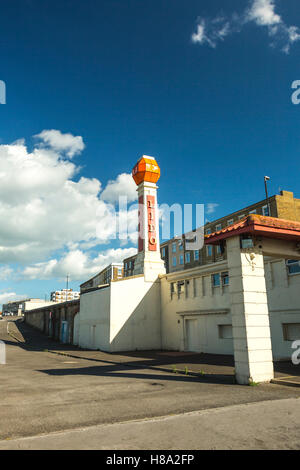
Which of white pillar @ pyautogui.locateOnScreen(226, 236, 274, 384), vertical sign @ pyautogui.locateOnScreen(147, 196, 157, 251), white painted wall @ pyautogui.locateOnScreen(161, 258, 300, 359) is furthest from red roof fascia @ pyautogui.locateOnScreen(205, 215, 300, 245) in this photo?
vertical sign @ pyautogui.locateOnScreen(147, 196, 157, 251)

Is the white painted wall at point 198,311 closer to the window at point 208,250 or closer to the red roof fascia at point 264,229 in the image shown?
the red roof fascia at point 264,229

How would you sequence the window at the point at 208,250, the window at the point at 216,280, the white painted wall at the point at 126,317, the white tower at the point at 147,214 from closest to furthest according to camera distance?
the window at the point at 216,280
the white painted wall at the point at 126,317
the white tower at the point at 147,214
the window at the point at 208,250

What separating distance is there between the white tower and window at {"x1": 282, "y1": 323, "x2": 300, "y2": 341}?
15.3 m

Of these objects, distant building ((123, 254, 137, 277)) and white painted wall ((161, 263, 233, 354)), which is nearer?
white painted wall ((161, 263, 233, 354))

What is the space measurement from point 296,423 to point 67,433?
4.10 metres

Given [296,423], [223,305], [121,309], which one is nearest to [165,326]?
[121,309]

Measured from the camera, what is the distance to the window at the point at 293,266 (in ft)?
58.3

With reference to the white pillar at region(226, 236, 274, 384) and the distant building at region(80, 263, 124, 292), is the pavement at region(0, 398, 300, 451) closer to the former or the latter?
the white pillar at region(226, 236, 274, 384)

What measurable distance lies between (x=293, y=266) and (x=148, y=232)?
60.8 ft

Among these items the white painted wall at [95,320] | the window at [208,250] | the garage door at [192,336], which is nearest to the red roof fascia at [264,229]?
the garage door at [192,336]

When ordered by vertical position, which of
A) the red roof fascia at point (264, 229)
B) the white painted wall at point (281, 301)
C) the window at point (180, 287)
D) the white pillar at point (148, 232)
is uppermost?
the white pillar at point (148, 232)

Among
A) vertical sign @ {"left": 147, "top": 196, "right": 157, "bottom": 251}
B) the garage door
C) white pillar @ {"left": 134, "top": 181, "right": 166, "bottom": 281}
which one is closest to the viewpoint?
the garage door

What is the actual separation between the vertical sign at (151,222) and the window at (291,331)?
17713mm

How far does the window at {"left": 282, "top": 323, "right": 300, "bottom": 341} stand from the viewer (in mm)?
17625
